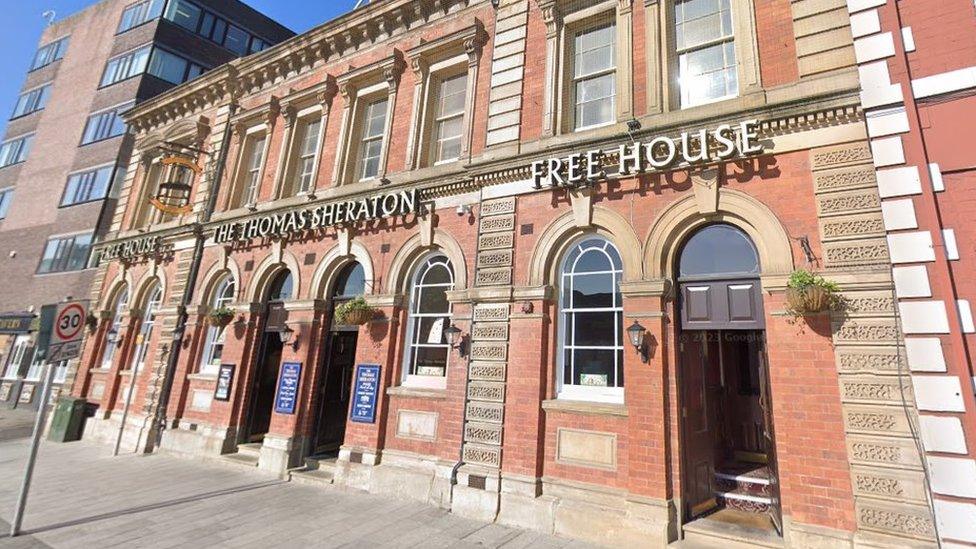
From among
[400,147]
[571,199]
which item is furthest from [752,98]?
[400,147]

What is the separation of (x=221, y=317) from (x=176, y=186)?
558 centimetres

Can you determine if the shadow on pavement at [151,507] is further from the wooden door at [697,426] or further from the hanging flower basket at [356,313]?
the wooden door at [697,426]

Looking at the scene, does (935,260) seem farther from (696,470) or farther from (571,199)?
(571,199)

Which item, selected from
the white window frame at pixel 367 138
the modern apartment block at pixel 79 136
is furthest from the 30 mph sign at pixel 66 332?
the modern apartment block at pixel 79 136

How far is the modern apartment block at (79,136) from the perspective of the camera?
20.6m

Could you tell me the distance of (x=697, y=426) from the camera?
6.74 meters

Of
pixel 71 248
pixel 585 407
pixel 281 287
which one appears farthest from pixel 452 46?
pixel 71 248

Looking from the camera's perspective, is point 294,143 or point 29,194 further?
point 29,194

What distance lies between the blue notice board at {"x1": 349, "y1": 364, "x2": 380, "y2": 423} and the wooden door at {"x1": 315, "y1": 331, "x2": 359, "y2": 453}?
4.85 ft

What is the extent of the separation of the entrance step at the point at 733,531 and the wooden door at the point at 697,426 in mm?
251

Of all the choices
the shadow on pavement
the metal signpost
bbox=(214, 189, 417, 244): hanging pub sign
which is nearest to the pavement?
the shadow on pavement

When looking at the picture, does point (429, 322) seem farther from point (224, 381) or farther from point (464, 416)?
point (224, 381)

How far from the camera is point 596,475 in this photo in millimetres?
6473

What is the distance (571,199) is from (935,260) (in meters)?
4.57
